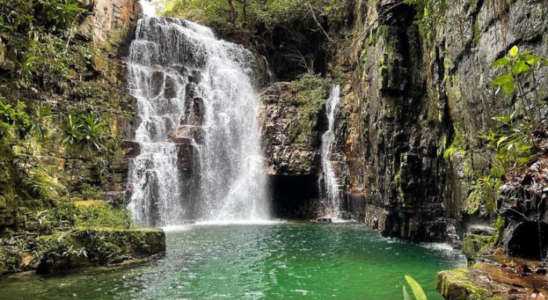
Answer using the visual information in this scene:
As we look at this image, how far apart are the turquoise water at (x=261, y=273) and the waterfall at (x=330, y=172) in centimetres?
524

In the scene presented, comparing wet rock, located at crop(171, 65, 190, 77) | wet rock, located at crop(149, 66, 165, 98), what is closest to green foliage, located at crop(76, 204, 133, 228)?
wet rock, located at crop(149, 66, 165, 98)

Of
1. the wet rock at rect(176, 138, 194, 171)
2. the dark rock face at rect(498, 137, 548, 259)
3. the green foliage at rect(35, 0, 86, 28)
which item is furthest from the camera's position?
the wet rock at rect(176, 138, 194, 171)

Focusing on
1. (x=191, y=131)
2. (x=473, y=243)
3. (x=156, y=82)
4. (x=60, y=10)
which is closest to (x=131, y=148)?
(x=191, y=131)

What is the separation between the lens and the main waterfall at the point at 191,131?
16.7 meters

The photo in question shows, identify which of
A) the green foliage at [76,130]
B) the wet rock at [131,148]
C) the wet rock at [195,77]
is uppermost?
the wet rock at [195,77]

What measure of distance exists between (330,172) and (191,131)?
6.92m

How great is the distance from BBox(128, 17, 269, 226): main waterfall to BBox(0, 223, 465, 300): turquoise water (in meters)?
4.99

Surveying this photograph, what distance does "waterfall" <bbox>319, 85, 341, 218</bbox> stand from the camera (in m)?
17.5

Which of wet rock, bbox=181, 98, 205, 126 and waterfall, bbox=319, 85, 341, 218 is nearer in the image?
waterfall, bbox=319, 85, 341, 218

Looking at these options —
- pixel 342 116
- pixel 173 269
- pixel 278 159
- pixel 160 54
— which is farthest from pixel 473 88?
pixel 160 54

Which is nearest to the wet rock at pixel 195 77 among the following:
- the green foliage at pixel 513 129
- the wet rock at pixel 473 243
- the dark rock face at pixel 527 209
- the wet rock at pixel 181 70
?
the wet rock at pixel 181 70

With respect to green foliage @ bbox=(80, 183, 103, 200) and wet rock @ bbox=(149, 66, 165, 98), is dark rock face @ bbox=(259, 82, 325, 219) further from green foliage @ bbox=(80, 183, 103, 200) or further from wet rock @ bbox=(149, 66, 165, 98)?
green foliage @ bbox=(80, 183, 103, 200)

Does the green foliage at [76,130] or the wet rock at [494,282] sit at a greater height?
the green foliage at [76,130]

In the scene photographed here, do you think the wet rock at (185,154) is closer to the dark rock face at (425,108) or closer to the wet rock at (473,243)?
the dark rock face at (425,108)
